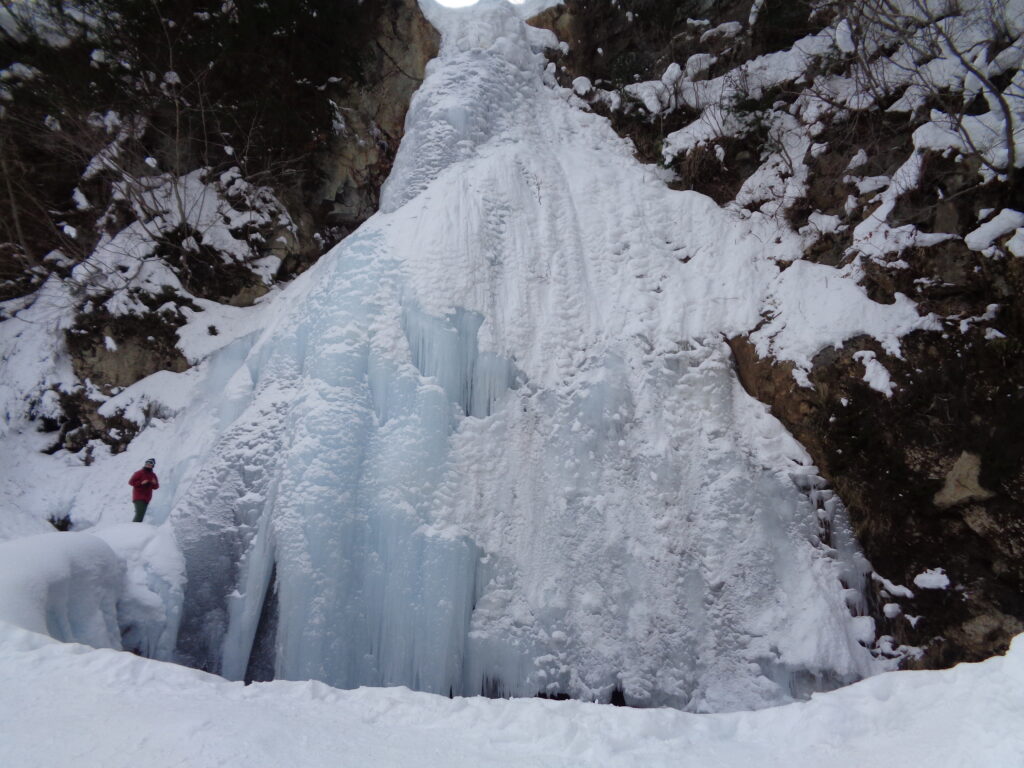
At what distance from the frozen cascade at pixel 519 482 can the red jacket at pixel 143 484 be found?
758mm

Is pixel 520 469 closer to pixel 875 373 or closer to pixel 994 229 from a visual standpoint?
pixel 875 373

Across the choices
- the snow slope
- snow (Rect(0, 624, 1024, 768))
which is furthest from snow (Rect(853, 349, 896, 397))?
snow (Rect(0, 624, 1024, 768))

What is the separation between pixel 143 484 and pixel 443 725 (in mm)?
4217

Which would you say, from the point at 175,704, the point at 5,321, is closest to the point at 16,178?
the point at 5,321

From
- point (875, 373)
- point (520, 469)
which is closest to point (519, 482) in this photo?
point (520, 469)

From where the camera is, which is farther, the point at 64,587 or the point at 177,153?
the point at 177,153

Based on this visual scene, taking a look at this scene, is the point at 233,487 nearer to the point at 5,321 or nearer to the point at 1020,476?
the point at 5,321

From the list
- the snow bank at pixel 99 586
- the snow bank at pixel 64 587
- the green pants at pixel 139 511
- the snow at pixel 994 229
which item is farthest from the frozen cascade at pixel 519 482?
the snow at pixel 994 229

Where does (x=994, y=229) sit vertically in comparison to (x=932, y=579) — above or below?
above

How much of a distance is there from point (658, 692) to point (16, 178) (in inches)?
358

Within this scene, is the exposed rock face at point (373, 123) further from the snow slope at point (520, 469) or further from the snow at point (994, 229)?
the snow at point (994, 229)

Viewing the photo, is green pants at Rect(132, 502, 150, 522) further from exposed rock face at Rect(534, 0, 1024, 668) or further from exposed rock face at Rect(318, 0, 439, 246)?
exposed rock face at Rect(534, 0, 1024, 668)

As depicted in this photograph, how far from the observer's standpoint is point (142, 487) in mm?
5242

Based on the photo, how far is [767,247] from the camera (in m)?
5.55
